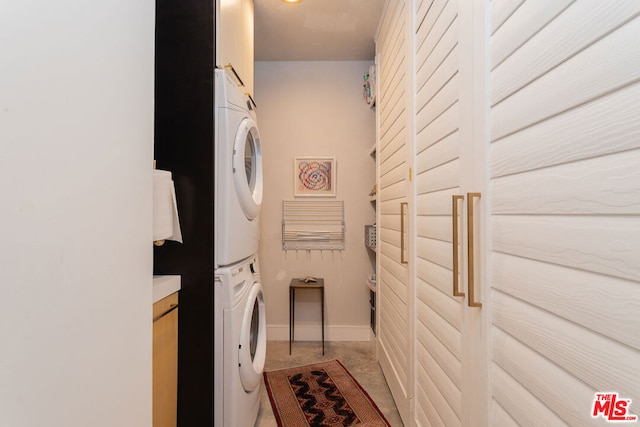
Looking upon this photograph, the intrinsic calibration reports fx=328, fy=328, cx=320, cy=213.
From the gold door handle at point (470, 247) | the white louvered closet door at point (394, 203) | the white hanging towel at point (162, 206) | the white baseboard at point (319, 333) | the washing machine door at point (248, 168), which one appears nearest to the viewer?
the gold door handle at point (470, 247)

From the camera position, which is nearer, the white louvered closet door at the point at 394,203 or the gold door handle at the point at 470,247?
the gold door handle at the point at 470,247

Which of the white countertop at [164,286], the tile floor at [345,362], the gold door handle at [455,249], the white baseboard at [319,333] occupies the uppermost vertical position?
the gold door handle at [455,249]

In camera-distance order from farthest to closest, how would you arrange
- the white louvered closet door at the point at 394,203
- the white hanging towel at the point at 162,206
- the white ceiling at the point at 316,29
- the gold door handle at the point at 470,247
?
1. the white ceiling at the point at 316,29
2. the white louvered closet door at the point at 394,203
3. the white hanging towel at the point at 162,206
4. the gold door handle at the point at 470,247

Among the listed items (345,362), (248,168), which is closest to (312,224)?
(345,362)

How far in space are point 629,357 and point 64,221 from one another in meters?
0.87

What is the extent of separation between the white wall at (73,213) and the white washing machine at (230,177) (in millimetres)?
652

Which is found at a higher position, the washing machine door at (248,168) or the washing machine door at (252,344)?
the washing machine door at (248,168)

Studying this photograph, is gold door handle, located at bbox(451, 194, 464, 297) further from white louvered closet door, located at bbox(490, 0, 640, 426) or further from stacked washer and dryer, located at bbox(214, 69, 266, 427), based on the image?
stacked washer and dryer, located at bbox(214, 69, 266, 427)

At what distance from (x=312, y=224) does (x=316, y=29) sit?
1.66 metres

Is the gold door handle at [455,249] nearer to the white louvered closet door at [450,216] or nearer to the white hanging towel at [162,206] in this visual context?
the white louvered closet door at [450,216]

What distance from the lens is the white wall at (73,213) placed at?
0.43 metres

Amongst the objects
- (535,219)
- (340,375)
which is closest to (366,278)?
(340,375)

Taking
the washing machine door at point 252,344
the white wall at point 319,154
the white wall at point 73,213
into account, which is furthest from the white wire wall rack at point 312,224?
the white wall at point 73,213

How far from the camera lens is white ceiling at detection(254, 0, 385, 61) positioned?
228cm
